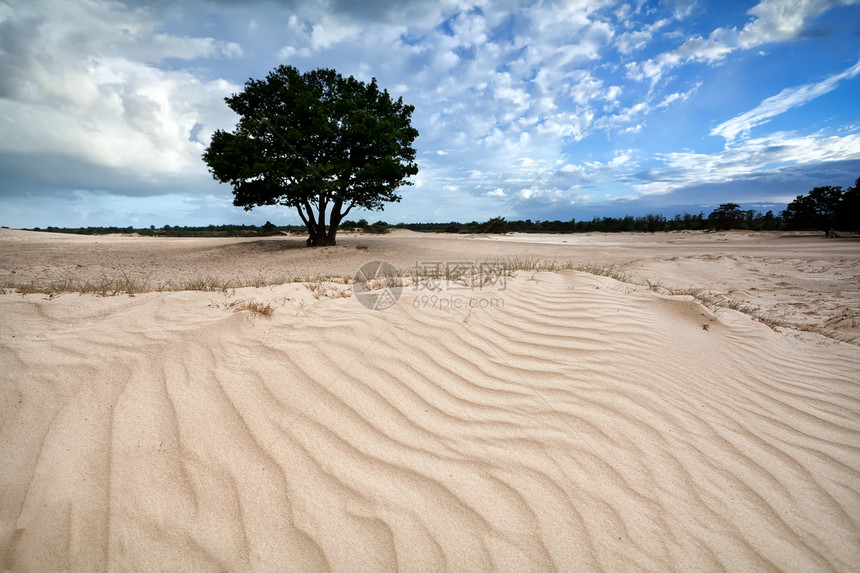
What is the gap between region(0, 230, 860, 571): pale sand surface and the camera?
4.75ft

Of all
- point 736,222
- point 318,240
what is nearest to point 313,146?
point 318,240

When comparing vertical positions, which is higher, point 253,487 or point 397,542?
point 253,487

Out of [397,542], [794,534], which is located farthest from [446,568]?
[794,534]

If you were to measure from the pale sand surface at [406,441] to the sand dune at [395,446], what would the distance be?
1 cm

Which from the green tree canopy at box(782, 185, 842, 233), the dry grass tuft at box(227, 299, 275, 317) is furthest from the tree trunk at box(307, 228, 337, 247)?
the green tree canopy at box(782, 185, 842, 233)

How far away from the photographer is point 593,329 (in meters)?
3.27

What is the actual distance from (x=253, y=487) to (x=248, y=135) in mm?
16487

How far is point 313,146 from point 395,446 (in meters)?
15.5

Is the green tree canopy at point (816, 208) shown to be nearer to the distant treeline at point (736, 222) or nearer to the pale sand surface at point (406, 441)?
the distant treeline at point (736, 222)

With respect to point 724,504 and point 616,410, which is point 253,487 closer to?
point 616,410

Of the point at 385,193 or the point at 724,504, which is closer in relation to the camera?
the point at 724,504

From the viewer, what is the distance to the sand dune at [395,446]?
1.44 m

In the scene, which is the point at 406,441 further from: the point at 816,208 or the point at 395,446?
the point at 816,208

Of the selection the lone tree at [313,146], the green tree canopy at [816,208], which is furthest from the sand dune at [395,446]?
the green tree canopy at [816,208]
